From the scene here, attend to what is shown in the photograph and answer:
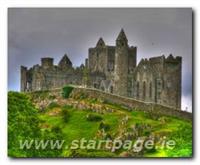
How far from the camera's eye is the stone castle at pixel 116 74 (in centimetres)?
1121

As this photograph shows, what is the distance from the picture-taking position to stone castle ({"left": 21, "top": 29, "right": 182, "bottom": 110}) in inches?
441

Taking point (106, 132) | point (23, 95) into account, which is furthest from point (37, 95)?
point (106, 132)

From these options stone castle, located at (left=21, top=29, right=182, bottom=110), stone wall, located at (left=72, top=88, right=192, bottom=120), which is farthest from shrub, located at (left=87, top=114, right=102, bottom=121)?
stone castle, located at (left=21, top=29, right=182, bottom=110)

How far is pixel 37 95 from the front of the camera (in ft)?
37.2

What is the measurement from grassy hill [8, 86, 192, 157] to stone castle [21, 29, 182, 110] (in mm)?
175

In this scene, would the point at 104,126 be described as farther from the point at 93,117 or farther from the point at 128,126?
the point at 128,126

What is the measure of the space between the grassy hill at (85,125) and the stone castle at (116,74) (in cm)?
17

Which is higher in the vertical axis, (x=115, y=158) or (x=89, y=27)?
(x=89, y=27)

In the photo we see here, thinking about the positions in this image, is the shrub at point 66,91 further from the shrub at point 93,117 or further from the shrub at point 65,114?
the shrub at point 93,117

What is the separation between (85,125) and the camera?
1118cm

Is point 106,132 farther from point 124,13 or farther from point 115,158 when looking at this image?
point 124,13

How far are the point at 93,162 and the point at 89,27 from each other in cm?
168

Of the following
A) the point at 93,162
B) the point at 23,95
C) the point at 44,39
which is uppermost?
the point at 44,39

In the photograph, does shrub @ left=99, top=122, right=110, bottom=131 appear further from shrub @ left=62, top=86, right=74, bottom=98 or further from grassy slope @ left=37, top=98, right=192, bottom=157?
shrub @ left=62, top=86, right=74, bottom=98
